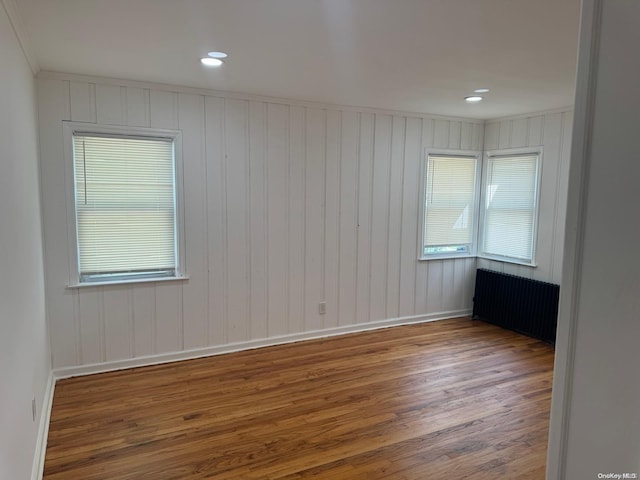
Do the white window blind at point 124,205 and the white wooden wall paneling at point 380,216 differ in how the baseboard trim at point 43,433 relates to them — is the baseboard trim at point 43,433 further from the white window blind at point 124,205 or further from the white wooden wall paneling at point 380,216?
the white wooden wall paneling at point 380,216

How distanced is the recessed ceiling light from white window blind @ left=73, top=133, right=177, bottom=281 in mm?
999

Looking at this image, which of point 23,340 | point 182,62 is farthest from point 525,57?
point 23,340

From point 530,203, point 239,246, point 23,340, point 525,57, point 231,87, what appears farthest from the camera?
point 530,203

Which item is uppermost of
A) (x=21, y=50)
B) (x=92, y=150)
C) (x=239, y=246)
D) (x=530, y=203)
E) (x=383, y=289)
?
(x=21, y=50)

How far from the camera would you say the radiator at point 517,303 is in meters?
4.68

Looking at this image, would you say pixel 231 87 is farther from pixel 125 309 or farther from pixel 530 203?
pixel 530 203

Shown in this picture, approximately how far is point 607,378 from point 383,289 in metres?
4.08

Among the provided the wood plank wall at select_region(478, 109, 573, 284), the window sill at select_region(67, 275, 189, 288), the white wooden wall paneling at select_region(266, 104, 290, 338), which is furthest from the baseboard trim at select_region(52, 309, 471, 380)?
the wood plank wall at select_region(478, 109, 573, 284)

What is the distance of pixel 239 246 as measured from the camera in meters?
4.21

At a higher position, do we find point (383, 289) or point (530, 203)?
point (530, 203)

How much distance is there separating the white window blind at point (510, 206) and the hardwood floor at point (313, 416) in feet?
4.26

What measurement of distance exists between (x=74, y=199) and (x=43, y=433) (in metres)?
1.76

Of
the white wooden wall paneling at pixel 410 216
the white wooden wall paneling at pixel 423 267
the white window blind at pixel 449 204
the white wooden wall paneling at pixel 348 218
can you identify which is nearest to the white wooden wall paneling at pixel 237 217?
the white wooden wall paneling at pixel 348 218

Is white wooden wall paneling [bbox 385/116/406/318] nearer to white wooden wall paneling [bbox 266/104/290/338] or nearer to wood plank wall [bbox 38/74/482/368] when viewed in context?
wood plank wall [bbox 38/74/482/368]
